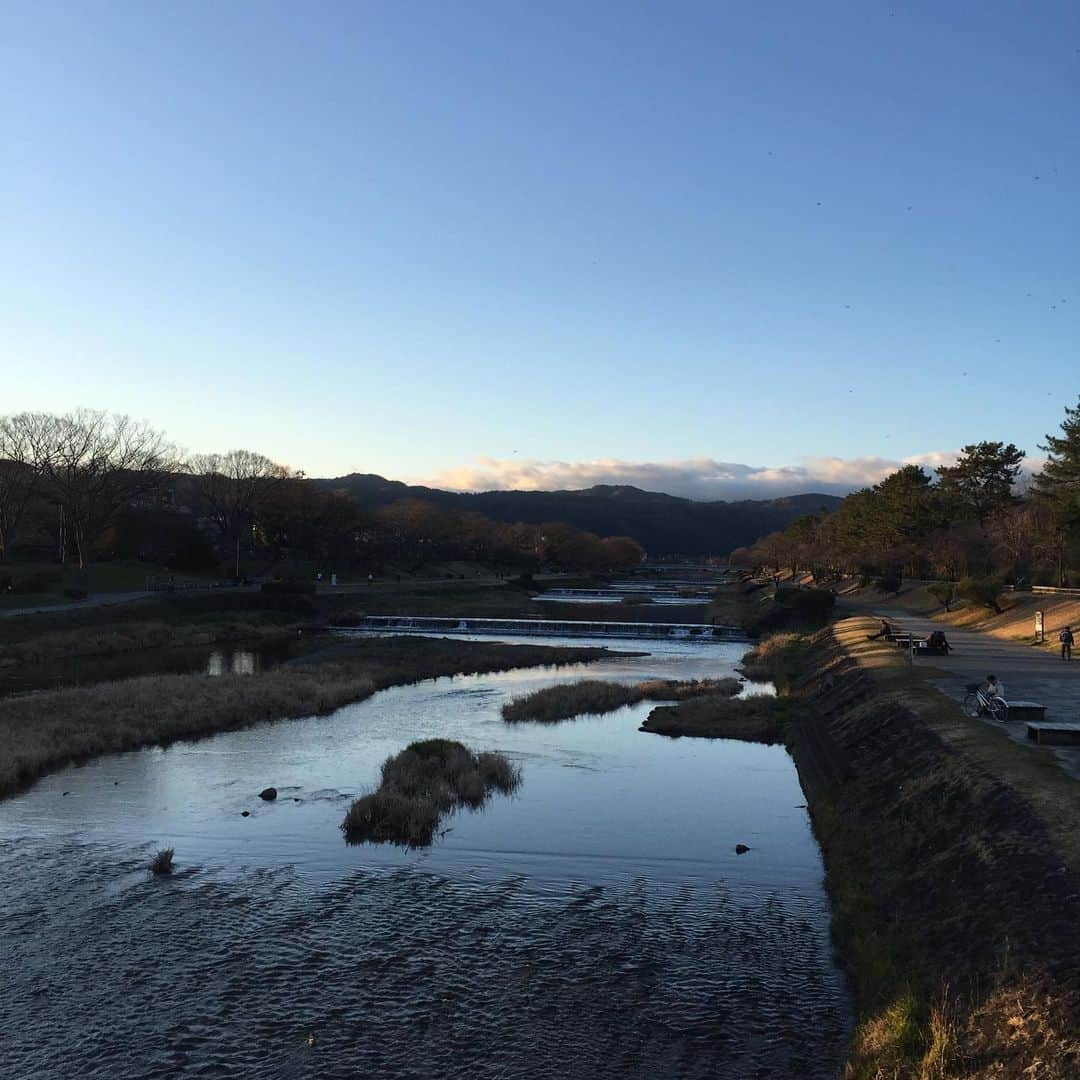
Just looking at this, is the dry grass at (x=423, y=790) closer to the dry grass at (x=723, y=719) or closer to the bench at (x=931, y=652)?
the dry grass at (x=723, y=719)

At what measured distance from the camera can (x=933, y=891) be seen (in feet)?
48.7

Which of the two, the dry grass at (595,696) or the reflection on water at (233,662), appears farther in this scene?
the reflection on water at (233,662)

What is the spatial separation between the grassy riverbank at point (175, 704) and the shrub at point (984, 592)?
30126mm

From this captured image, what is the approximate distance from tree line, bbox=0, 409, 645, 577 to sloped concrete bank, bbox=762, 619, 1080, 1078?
8580cm

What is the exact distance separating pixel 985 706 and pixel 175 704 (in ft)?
97.3

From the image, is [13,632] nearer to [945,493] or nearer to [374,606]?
[374,606]

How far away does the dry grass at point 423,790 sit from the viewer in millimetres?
21859

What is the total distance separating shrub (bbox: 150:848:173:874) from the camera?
19.1 meters

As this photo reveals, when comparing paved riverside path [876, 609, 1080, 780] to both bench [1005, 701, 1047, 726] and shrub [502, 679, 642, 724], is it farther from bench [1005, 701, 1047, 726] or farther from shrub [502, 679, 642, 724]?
shrub [502, 679, 642, 724]

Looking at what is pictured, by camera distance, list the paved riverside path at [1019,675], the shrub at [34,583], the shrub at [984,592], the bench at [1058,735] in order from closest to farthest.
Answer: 1. the bench at [1058,735]
2. the paved riverside path at [1019,675]
3. the shrub at [984,592]
4. the shrub at [34,583]

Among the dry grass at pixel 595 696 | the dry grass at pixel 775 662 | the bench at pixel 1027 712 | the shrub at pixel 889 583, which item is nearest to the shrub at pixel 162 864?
the dry grass at pixel 595 696

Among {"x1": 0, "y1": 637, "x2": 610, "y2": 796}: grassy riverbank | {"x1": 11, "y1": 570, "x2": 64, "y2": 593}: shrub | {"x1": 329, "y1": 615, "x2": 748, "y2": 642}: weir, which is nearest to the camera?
{"x1": 0, "y1": 637, "x2": 610, "y2": 796}: grassy riverbank

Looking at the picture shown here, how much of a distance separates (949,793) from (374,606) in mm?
83298

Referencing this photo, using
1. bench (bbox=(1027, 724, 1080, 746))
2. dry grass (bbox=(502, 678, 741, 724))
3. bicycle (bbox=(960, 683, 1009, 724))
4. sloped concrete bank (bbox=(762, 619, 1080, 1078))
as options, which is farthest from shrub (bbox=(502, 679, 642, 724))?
bench (bbox=(1027, 724, 1080, 746))
